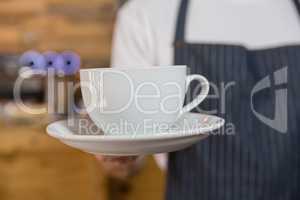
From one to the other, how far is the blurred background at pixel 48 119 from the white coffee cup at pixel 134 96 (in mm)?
810

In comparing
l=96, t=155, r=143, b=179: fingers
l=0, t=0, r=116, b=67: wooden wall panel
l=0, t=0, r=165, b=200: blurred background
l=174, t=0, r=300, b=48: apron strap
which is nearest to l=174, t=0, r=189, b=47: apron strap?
l=174, t=0, r=300, b=48: apron strap

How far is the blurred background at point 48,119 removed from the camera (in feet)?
4.71

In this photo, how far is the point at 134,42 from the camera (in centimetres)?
86

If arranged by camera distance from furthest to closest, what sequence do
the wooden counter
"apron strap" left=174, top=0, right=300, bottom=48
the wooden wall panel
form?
1. the wooden wall panel
2. the wooden counter
3. "apron strap" left=174, top=0, right=300, bottom=48

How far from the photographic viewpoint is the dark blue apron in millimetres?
743

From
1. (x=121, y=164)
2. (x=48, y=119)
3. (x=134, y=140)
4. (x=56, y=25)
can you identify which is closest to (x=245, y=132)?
(x=121, y=164)

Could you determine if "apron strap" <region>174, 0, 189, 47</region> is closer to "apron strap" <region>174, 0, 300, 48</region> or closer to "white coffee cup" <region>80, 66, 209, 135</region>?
"apron strap" <region>174, 0, 300, 48</region>

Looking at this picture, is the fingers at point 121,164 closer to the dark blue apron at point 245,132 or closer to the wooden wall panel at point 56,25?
the dark blue apron at point 245,132

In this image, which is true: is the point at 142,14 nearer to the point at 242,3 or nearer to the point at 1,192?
the point at 242,3

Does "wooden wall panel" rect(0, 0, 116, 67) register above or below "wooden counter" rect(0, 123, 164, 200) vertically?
above

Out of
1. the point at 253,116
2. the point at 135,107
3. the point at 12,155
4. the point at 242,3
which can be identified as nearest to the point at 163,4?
the point at 242,3

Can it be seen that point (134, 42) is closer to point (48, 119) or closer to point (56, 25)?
point (48, 119)

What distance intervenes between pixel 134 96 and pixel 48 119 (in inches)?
38.2

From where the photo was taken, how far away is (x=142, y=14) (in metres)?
0.87
